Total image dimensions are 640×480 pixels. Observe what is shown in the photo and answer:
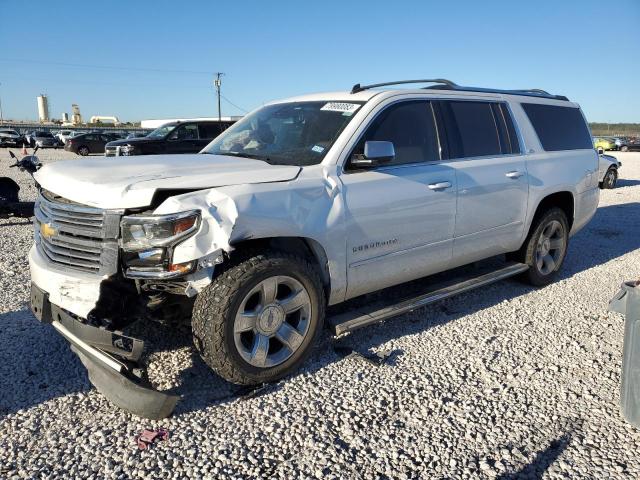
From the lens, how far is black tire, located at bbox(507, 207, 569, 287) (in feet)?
17.3

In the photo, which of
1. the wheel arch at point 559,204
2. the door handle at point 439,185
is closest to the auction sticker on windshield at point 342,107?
the door handle at point 439,185

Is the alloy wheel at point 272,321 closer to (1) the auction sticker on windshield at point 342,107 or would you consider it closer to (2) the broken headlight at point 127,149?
(1) the auction sticker on windshield at point 342,107

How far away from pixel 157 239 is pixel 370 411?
160cm

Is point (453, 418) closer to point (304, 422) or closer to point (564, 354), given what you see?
point (304, 422)

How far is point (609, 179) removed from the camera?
48.6 ft

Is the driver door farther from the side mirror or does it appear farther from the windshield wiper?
the windshield wiper

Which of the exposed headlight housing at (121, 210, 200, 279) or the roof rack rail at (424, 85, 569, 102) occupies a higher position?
the roof rack rail at (424, 85, 569, 102)

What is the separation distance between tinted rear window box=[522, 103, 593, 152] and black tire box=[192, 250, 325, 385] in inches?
134

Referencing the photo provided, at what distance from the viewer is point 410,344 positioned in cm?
394

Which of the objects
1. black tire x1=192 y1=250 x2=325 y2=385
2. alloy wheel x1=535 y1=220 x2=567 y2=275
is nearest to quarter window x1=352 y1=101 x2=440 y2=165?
black tire x1=192 y1=250 x2=325 y2=385

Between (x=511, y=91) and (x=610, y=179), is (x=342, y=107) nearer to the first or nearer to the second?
(x=511, y=91)

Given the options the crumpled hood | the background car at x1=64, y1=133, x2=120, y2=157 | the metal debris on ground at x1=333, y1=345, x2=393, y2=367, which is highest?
the crumpled hood

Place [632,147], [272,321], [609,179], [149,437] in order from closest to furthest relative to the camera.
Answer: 1. [149,437]
2. [272,321]
3. [609,179]
4. [632,147]

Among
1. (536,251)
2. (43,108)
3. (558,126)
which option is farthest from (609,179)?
(43,108)
